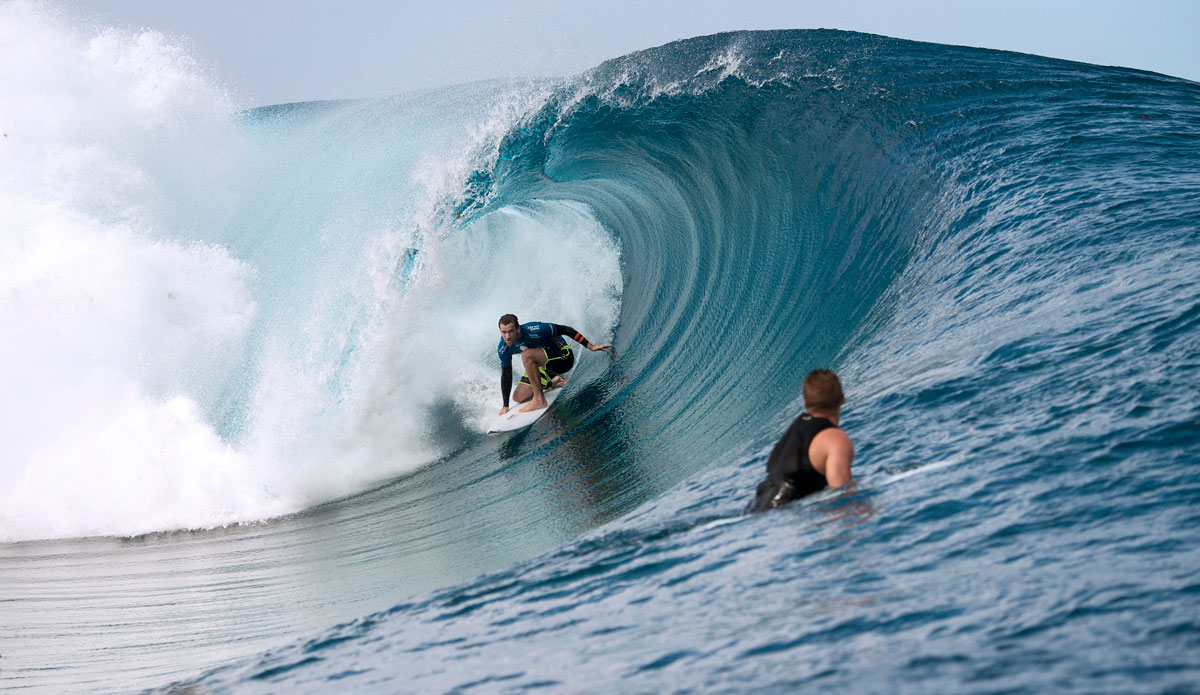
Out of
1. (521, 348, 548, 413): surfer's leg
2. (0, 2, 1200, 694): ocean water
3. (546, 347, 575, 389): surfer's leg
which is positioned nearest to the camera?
(0, 2, 1200, 694): ocean water

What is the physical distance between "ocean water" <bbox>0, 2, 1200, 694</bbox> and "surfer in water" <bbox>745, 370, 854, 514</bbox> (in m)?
0.12

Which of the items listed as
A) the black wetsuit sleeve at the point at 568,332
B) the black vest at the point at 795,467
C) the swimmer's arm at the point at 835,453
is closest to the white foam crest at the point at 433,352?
the black wetsuit sleeve at the point at 568,332

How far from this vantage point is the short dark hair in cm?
395

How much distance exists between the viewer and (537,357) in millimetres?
9812

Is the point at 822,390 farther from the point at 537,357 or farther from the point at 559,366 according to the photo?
the point at 559,366

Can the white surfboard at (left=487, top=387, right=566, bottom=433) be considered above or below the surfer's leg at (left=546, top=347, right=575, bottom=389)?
below

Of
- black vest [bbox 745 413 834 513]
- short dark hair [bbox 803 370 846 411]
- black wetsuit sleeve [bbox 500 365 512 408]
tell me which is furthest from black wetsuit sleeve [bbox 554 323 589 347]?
short dark hair [bbox 803 370 846 411]

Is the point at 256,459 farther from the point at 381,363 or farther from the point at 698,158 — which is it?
the point at 698,158

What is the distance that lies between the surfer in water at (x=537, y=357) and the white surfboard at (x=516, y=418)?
59 mm

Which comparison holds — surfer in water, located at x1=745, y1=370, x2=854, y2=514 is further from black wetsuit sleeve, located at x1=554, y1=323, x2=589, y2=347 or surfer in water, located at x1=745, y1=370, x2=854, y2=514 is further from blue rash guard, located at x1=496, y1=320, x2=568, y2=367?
black wetsuit sleeve, located at x1=554, y1=323, x2=589, y2=347

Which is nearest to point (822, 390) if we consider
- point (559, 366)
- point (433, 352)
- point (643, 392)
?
point (643, 392)

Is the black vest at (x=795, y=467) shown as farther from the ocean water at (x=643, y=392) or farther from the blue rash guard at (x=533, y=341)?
the blue rash guard at (x=533, y=341)

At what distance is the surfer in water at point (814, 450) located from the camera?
3.96 meters

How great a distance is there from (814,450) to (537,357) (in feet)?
19.7
